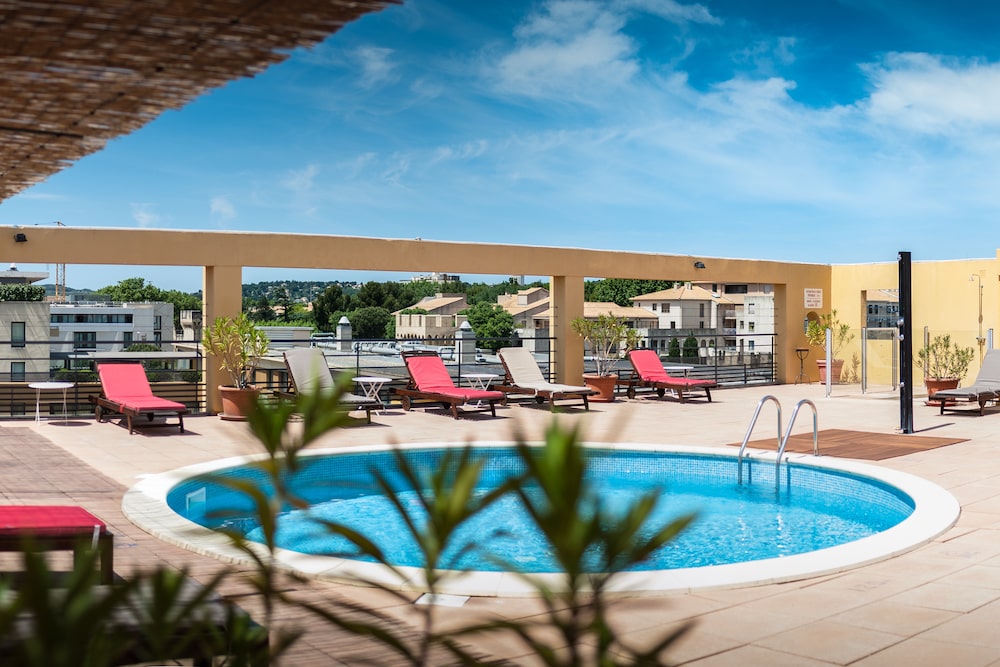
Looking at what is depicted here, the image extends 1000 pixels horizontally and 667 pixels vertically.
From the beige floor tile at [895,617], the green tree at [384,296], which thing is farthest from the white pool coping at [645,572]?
the green tree at [384,296]

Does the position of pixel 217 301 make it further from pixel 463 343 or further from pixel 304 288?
pixel 304 288

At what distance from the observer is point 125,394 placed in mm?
11367

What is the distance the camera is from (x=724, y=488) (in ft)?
29.0

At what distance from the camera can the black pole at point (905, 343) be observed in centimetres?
1043

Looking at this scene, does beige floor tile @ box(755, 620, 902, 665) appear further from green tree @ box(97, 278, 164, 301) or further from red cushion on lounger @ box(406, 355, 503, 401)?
green tree @ box(97, 278, 164, 301)

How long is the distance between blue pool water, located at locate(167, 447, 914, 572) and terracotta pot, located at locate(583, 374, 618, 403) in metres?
→ 5.13

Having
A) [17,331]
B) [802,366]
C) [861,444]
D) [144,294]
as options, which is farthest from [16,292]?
[861,444]

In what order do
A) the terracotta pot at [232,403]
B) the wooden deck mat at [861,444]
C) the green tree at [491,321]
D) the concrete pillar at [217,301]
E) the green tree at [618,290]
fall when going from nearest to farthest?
the wooden deck mat at [861,444]
the terracotta pot at [232,403]
the concrete pillar at [217,301]
the green tree at [491,321]
the green tree at [618,290]

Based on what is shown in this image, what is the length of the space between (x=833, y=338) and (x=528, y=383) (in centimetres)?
763

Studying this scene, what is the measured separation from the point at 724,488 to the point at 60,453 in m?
6.16

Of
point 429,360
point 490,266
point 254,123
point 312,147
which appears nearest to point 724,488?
point 429,360

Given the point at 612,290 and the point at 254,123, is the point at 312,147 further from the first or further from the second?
the point at 612,290

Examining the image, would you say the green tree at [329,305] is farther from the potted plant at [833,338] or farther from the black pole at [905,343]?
the black pole at [905,343]

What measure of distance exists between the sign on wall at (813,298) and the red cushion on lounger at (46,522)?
54.5 ft
